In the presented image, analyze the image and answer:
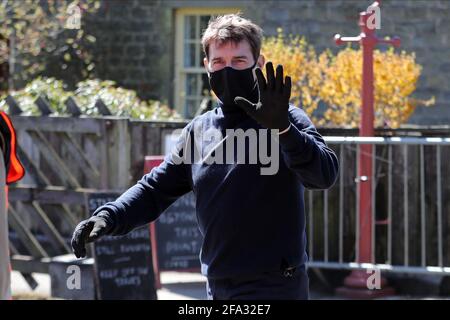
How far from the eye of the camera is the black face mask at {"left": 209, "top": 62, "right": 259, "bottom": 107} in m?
3.81

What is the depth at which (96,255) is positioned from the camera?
7508 mm

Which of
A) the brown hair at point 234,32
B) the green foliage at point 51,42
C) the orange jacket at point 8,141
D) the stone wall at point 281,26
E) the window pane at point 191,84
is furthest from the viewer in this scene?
the window pane at point 191,84

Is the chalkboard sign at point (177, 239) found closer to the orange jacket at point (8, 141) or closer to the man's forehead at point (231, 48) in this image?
the orange jacket at point (8, 141)

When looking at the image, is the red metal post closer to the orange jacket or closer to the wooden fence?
the wooden fence

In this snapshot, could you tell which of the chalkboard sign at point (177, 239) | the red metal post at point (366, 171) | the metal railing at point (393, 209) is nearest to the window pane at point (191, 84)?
the chalkboard sign at point (177, 239)

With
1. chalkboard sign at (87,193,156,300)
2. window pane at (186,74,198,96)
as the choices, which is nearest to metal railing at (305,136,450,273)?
chalkboard sign at (87,193,156,300)

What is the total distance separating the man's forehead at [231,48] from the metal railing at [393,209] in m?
4.41

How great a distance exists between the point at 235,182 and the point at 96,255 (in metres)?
3.94

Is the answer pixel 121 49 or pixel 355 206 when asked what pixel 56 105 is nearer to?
pixel 355 206

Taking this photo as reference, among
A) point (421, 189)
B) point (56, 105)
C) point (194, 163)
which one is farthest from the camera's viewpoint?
point (56, 105)

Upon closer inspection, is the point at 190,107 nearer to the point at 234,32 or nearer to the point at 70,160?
the point at 70,160

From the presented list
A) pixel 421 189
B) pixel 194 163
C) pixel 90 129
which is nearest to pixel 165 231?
pixel 90 129

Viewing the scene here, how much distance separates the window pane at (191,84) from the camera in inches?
542

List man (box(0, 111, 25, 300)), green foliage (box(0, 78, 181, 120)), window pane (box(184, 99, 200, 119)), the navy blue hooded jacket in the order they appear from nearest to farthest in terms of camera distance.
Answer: the navy blue hooded jacket → man (box(0, 111, 25, 300)) → green foliage (box(0, 78, 181, 120)) → window pane (box(184, 99, 200, 119))
